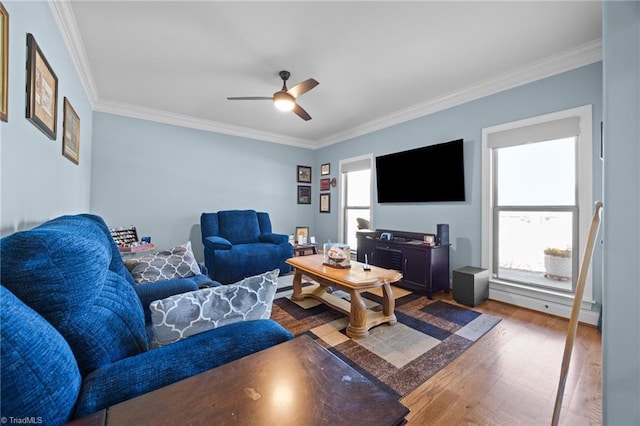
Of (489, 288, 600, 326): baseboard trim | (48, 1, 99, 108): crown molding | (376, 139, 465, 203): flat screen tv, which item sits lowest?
(489, 288, 600, 326): baseboard trim

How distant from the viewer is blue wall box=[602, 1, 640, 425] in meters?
0.87

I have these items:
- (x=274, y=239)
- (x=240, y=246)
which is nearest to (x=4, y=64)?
(x=240, y=246)

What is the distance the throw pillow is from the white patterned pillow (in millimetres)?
1198

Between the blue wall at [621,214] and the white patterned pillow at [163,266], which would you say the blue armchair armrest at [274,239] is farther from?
the blue wall at [621,214]

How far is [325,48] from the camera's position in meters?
2.39

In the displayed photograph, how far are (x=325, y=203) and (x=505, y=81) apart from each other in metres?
3.49

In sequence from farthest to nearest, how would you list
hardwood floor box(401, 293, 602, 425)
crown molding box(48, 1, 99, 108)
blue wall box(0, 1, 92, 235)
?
crown molding box(48, 1, 99, 108), hardwood floor box(401, 293, 602, 425), blue wall box(0, 1, 92, 235)

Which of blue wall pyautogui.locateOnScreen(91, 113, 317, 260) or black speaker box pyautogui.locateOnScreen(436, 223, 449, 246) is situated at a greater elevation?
blue wall pyautogui.locateOnScreen(91, 113, 317, 260)

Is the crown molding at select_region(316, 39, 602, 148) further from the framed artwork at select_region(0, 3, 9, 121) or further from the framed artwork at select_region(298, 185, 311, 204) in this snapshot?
the framed artwork at select_region(0, 3, 9, 121)

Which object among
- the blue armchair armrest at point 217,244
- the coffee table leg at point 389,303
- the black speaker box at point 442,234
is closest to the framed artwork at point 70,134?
the blue armchair armrest at point 217,244

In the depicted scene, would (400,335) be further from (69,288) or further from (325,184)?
(325,184)

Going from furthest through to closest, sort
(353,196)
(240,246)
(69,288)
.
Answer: (353,196)
(240,246)
(69,288)

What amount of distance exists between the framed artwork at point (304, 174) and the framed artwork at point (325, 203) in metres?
0.49

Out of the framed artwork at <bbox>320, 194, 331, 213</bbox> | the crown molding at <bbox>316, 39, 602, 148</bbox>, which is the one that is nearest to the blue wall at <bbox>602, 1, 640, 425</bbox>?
the crown molding at <bbox>316, 39, 602, 148</bbox>
